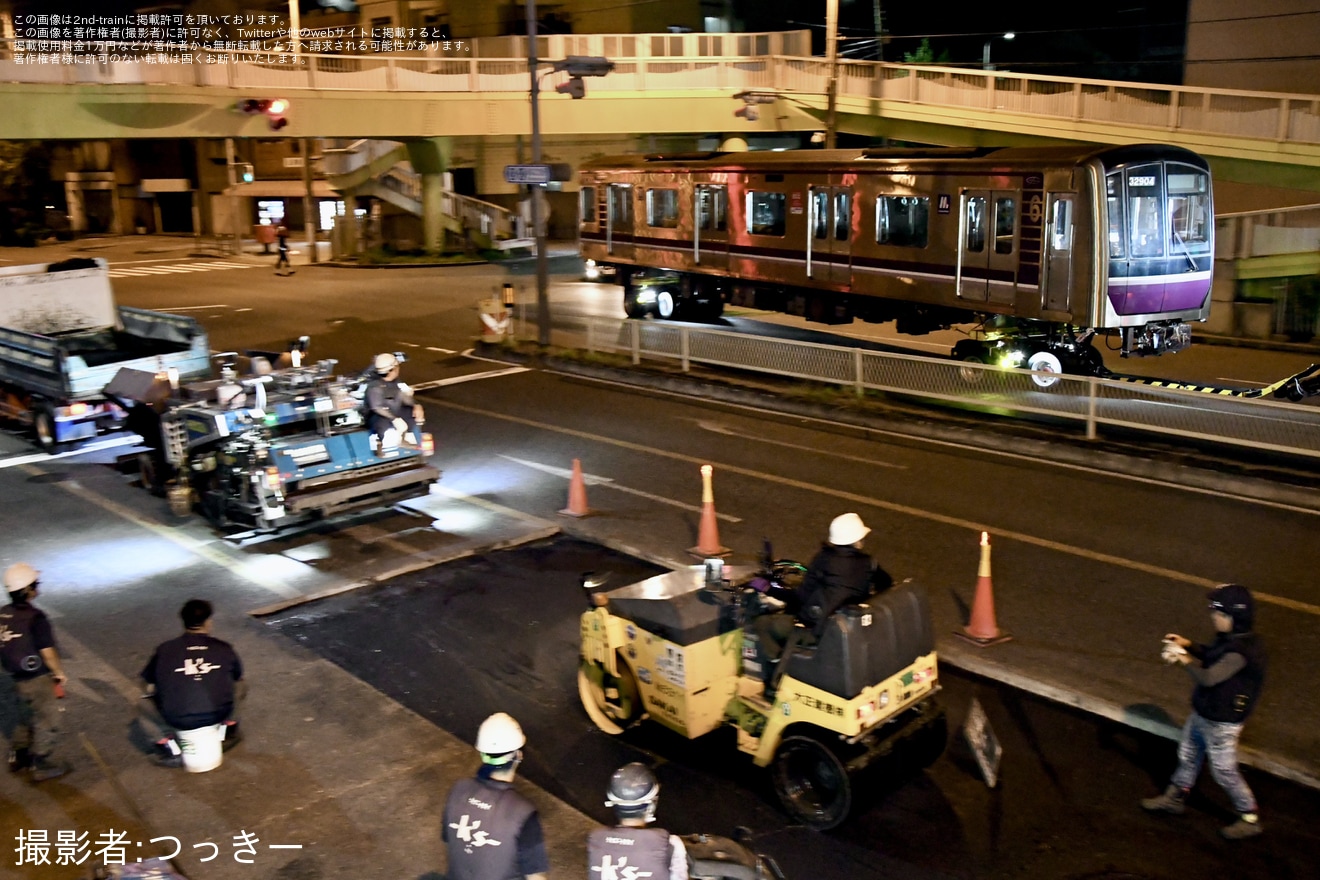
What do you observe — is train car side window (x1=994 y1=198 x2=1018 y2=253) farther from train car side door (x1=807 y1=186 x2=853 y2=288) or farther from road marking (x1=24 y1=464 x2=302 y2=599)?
road marking (x1=24 y1=464 x2=302 y2=599)

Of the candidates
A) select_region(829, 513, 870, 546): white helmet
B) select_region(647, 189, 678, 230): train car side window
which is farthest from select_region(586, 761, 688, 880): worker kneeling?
select_region(647, 189, 678, 230): train car side window

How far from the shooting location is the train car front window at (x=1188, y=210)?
55.1ft

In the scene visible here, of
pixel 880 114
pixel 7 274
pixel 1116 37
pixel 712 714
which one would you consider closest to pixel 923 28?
pixel 1116 37

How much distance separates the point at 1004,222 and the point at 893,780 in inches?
506

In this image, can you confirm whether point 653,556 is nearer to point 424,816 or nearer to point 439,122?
point 424,816

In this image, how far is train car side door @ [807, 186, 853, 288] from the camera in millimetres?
20500

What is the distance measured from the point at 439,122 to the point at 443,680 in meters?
29.9

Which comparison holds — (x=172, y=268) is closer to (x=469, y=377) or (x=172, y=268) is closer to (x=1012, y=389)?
(x=469, y=377)

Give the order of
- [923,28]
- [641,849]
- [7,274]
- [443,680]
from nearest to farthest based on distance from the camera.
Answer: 1. [641,849]
2. [443,680]
3. [7,274]
4. [923,28]

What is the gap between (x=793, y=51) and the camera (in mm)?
37844

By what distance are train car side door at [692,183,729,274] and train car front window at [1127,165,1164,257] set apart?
29.1 ft

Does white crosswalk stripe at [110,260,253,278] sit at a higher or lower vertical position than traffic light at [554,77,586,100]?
lower

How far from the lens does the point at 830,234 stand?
821 inches

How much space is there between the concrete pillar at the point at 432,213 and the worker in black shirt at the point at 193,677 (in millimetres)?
35105
